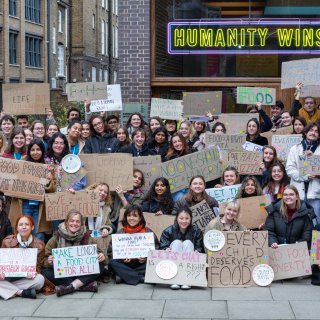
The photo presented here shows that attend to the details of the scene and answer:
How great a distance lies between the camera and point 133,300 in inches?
327

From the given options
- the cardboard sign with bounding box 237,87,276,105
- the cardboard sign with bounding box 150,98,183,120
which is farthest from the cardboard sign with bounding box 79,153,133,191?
the cardboard sign with bounding box 237,87,276,105

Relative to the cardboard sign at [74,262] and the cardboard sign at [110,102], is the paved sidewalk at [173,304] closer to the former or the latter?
the cardboard sign at [74,262]

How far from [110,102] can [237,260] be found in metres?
4.67

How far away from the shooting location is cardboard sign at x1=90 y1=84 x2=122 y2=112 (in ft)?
41.5

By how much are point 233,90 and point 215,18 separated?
139 centimetres

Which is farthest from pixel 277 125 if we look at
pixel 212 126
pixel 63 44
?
pixel 63 44

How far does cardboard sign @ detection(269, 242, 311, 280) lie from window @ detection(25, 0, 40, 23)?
4020cm

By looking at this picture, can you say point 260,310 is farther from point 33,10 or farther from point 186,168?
point 33,10

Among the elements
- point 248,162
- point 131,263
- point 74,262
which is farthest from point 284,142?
point 74,262

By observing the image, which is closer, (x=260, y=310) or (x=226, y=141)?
(x=260, y=310)


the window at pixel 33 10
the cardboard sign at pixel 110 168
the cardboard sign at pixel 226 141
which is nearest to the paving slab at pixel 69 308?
the cardboard sign at pixel 110 168

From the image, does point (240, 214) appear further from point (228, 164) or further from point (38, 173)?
point (38, 173)

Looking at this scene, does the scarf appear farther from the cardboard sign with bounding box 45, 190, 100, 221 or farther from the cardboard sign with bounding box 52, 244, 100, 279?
the cardboard sign with bounding box 45, 190, 100, 221

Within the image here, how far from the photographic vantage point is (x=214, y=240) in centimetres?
885
